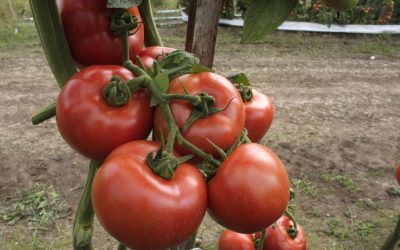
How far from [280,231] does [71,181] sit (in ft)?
6.84

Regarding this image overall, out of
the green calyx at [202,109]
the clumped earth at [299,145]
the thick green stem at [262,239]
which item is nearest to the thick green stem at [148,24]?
the green calyx at [202,109]

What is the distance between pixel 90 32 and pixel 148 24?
0.22 metres

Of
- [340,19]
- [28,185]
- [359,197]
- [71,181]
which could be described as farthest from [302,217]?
[340,19]

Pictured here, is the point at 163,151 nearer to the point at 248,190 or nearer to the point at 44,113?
the point at 248,190

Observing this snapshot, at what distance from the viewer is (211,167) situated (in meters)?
0.64

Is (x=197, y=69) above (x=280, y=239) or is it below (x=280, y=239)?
above

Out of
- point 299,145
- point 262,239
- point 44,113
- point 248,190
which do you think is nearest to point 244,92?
point 248,190

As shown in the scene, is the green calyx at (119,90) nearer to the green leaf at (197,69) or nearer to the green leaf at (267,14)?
the green leaf at (197,69)

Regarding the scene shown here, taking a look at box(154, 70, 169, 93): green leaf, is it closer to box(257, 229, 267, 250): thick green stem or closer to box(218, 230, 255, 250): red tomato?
box(257, 229, 267, 250): thick green stem

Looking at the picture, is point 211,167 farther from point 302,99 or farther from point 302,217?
point 302,99

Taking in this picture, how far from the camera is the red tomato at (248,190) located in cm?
61

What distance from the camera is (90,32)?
707mm

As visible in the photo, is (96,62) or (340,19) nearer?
(96,62)

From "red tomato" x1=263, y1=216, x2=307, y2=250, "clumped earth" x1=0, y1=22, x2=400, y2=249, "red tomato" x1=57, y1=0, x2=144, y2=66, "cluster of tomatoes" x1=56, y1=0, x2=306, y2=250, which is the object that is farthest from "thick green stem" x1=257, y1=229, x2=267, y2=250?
"clumped earth" x1=0, y1=22, x2=400, y2=249
